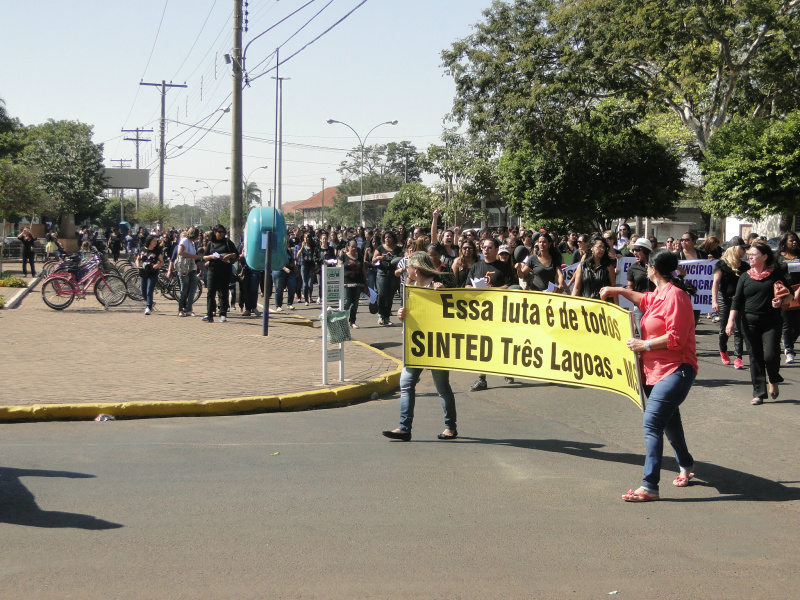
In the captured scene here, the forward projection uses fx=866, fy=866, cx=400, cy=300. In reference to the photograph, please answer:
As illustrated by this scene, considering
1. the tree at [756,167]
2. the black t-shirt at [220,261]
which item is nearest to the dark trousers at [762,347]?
the black t-shirt at [220,261]

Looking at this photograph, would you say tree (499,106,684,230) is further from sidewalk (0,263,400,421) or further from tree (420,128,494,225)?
sidewalk (0,263,400,421)

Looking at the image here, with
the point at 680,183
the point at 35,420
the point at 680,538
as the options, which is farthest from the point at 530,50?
the point at 680,538

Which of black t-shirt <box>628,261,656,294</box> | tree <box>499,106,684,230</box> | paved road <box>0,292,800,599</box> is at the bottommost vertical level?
paved road <box>0,292,800,599</box>

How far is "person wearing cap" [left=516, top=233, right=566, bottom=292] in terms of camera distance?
1126 cm

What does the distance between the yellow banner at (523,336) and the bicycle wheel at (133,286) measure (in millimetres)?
14257

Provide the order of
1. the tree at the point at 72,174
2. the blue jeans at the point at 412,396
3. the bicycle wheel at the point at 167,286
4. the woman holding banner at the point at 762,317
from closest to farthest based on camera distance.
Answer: the blue jeans at the point at 412,396
the woman holding banner at the point at 762,317
the bicycle wheel at the point at 167,286
the tree at the point at 72,174

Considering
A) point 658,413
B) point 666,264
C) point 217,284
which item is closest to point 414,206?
point 217,284

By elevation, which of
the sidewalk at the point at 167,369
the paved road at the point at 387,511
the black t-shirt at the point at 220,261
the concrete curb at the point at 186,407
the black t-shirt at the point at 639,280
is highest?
the black t-shirt at the point at 220,261

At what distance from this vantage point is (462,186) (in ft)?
160

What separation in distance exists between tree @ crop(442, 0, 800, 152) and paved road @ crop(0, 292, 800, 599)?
21.8m

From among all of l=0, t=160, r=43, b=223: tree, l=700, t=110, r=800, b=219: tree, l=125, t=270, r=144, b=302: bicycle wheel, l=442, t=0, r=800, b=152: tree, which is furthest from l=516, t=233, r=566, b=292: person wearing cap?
l=0, t=160, r=43, b=223: tree

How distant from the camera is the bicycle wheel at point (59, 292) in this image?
59.3 feet

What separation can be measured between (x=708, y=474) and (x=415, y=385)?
256 cm

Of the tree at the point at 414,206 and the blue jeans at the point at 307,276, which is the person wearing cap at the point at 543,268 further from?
the tree at the point at 414,206
